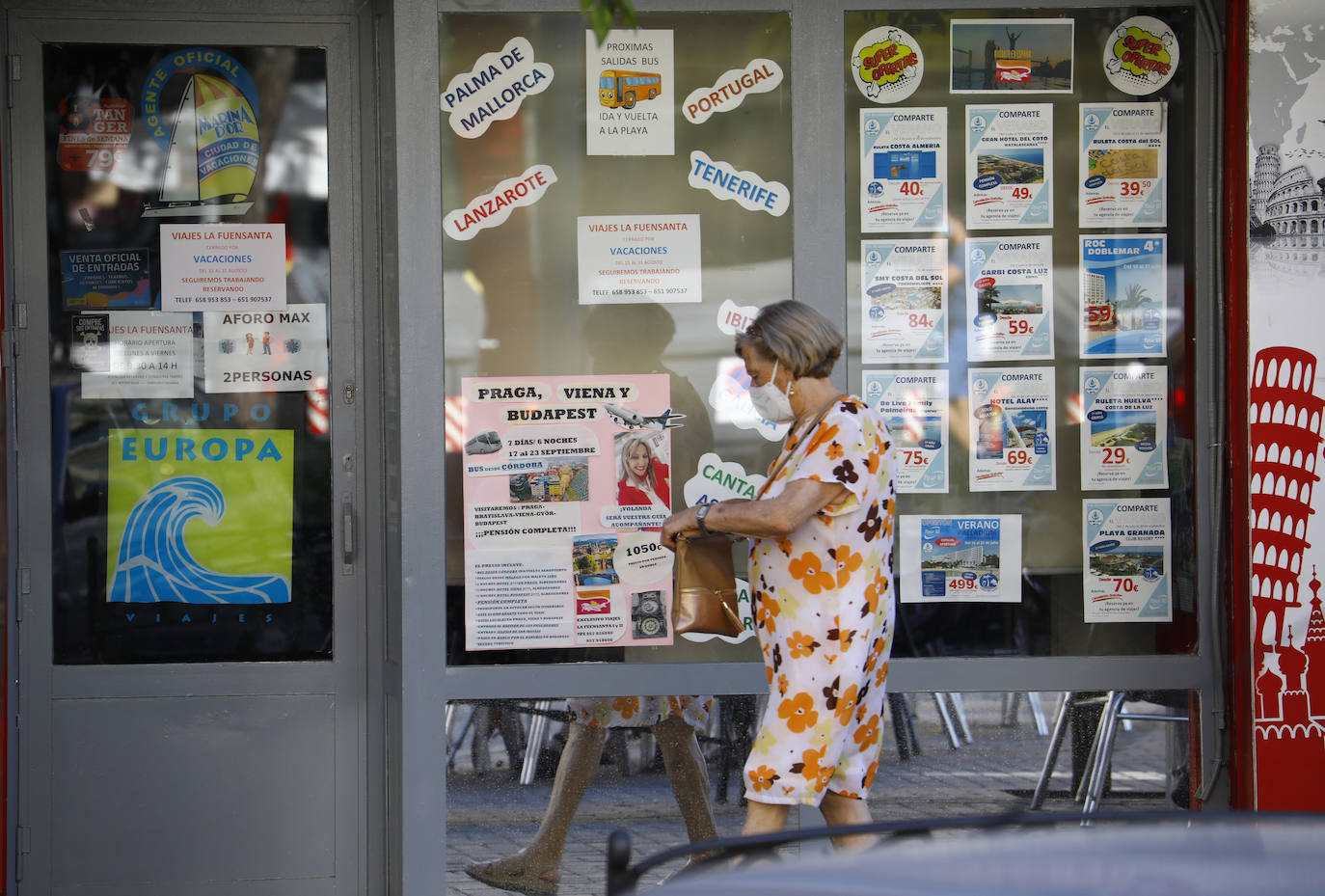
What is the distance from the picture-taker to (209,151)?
4855 millimetres

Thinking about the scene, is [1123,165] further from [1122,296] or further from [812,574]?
[812,574]

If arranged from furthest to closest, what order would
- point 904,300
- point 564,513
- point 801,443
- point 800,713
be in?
1. point 904,300
2. point 564,513
3. point 801,443
4. point 800,713

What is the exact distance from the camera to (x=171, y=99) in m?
4.84

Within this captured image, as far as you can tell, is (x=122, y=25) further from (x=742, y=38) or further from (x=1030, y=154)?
(x=1030, y=154)

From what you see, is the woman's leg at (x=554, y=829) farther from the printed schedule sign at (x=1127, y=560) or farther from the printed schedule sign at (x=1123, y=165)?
the printed schedule sign at (x=1123, y=165)

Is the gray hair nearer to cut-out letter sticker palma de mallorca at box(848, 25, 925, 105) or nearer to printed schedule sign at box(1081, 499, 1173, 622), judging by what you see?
cut-out letter sticker palma de mallorca at box(848, 25, 925, 105)

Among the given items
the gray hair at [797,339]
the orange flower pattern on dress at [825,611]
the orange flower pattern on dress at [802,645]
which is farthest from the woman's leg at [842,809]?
the gray hair at [797,339]

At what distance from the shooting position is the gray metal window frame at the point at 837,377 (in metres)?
4.57

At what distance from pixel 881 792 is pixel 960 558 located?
2.85ft

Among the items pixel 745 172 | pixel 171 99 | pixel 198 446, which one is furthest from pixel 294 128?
pixel 745 172

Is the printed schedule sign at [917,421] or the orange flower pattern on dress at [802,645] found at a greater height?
the printed schedule sign at [917,421]

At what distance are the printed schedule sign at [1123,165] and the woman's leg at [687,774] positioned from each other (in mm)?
2314

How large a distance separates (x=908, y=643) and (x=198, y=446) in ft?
8.70

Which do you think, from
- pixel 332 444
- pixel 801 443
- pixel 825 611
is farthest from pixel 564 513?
pixel 825 611
